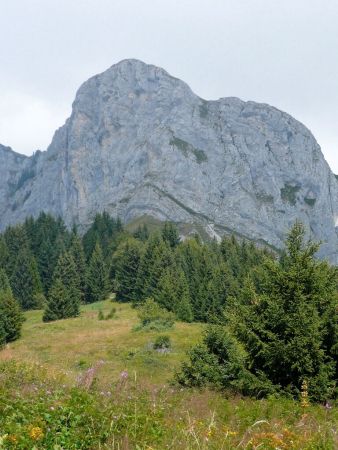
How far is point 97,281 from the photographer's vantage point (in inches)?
3314

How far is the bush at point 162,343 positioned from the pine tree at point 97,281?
162ft

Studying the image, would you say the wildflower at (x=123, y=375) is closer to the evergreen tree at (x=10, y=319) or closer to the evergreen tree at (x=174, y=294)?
the evergreen tree at (x=10, y=319)

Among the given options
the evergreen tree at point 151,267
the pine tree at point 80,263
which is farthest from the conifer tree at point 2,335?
the pine tree at point 80,263

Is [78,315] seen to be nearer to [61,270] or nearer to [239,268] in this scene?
[61,270]

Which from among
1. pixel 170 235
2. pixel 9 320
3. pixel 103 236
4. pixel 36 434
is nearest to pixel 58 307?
pixel 9 320

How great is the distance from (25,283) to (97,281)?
1313 cm

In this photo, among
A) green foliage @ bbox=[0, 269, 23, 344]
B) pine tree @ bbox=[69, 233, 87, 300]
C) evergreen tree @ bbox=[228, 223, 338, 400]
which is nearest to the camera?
evergreen tree @ bbox=[228, 223, 338, 400]

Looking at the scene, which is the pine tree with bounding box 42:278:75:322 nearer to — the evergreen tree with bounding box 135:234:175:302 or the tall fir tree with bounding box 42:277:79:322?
the tall fir tree with bounding box 42:277:79:322

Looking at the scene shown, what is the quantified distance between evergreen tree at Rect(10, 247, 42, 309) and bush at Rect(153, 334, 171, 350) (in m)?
49.9

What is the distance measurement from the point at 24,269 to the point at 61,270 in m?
8.01

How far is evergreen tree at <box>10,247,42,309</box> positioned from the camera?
81062mm

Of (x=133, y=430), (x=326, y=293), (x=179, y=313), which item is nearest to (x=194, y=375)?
(x=326, y=293)

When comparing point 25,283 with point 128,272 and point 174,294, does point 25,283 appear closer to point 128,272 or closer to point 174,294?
point 128,272

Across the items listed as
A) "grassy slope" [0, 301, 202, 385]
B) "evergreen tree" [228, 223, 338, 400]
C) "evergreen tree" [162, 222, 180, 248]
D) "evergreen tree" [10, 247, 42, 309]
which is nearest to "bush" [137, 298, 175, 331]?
"grassy slope" [0, 301, 202, 385]
